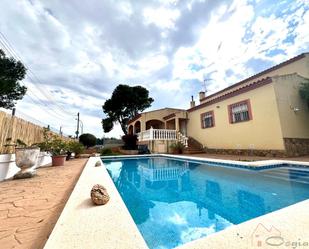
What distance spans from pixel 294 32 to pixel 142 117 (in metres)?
14.6

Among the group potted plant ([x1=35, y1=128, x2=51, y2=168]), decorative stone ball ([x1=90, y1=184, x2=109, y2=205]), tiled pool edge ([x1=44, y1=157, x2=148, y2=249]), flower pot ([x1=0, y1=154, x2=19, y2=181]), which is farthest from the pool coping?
potted plant ([x1=35, y1=128, x2=51, y2=168])

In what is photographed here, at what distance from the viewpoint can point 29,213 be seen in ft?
8.43

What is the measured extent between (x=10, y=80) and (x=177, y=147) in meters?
16.5

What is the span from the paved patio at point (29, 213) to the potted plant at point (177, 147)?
11.5 metres

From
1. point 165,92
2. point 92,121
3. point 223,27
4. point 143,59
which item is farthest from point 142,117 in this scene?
point 92,121

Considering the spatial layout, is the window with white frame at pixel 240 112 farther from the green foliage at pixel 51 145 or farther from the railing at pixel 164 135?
the green foliage at pixel 51 145

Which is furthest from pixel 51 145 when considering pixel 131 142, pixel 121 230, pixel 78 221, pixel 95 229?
pixel 131 142

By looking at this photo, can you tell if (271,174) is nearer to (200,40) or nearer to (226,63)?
(200,40)

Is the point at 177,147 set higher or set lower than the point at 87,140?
lower

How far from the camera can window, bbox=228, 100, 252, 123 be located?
10.6 metres

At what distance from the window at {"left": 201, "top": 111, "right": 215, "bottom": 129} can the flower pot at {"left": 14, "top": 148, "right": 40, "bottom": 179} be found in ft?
40.6

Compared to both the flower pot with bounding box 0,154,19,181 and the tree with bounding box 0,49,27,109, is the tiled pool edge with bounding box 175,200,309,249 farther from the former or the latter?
the tree with bounding box 0,49,27,109

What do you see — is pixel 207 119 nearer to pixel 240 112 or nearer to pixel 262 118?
pixel 240 112

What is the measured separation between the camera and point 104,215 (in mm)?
2170
